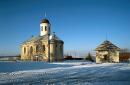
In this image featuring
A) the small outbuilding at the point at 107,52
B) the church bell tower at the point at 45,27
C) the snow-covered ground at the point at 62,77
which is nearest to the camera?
the snow-covered ground at the point at 62,77

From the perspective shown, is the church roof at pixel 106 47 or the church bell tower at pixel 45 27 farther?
the church bell tower at pixel 45 27

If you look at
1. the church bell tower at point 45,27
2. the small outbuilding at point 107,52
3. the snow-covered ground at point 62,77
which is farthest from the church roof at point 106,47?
the snow-covered ground at point 62,77

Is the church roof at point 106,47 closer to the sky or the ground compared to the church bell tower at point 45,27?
closer to the ground

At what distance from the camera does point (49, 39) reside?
5988cm

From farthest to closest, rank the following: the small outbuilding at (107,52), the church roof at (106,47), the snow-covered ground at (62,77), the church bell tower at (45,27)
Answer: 1. the church bell tower at (45,27)
2. the church roof at (106,47)
3. the small outbuilding at (107,52)
4. the snow-covered ground at (62,77)

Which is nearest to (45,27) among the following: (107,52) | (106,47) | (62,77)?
(106,47)

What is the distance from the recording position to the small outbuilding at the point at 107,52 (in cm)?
5294

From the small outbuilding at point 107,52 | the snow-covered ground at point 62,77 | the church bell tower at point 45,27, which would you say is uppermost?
the church bell tower at point 45,27

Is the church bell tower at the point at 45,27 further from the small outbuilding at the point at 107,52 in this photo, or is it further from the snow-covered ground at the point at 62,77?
the snow-covered ground at the point at 62,77

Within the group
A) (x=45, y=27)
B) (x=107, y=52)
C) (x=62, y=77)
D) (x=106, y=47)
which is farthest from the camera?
(x=45, y=27)

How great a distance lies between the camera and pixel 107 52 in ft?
173

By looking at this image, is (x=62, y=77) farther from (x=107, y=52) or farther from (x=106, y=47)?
(x=106, y=47)

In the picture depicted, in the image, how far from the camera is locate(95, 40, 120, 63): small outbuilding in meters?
52.9

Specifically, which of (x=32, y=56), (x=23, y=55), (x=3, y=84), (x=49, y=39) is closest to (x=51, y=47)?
(x=49, y=39)
